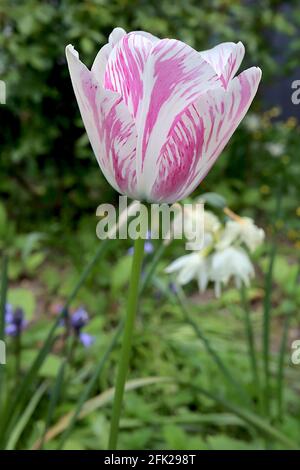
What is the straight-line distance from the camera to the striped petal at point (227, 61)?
493 mm

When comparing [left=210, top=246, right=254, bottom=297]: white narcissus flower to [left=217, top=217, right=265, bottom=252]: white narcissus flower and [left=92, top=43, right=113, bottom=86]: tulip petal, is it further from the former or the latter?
[left=92, top=43, right=113, bottom=86]: tulip petal

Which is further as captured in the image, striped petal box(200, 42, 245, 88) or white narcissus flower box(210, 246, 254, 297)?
white narcissus flower box(210, 246, 254, 297)

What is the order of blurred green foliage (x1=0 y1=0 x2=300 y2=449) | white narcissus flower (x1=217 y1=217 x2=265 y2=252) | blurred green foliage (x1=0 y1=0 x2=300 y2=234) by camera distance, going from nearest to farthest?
white narcissus flower (x1=217 y1=217 x2=265 y2=252), blurred green foliage (x1=0 y1=0 x2=300 y2=449), blurred green foliage (x1=0 y1=0 x2=300 y2=234)

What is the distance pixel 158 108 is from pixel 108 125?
1.6 inches

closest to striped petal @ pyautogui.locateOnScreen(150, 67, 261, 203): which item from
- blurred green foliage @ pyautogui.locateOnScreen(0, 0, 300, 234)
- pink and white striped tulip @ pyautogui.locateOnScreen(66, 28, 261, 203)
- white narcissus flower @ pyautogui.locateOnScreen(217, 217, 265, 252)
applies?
pink and white striped tulip @ pyautogui.locateOnScreen(66, 28, 261, 203)

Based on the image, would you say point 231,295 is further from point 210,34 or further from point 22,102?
point 210,34

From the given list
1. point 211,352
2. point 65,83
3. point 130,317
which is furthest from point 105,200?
point 130,317

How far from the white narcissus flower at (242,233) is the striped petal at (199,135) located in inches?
18.5

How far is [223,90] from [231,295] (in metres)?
1.58

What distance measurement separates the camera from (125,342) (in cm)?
53

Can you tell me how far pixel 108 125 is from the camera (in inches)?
18.9

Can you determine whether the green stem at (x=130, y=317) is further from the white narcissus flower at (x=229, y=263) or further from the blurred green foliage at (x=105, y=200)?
the blurred green foliage at (x=105, y=200)

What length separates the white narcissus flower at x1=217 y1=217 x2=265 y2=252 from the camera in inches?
38.2
